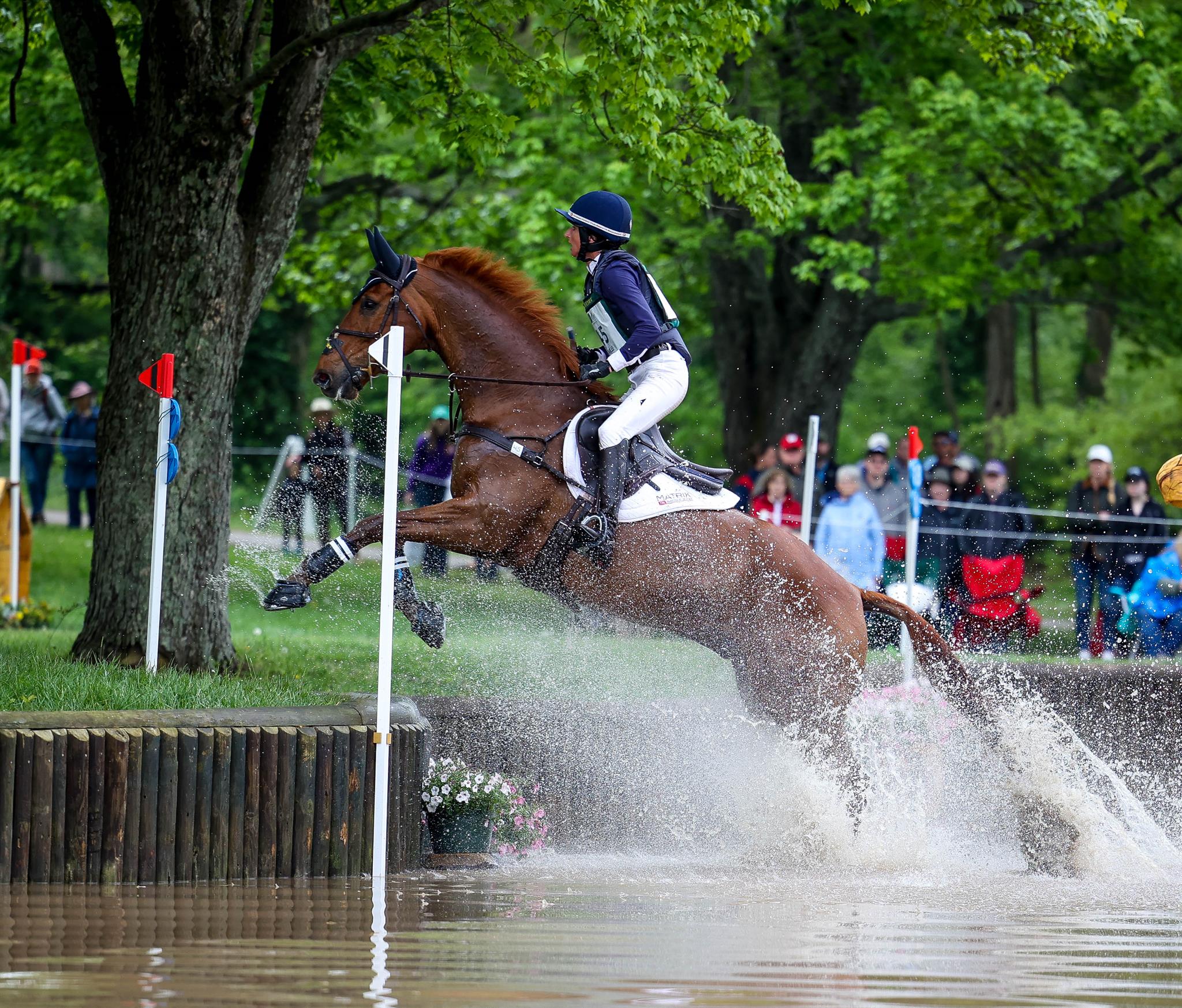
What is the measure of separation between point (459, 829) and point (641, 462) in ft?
6.39

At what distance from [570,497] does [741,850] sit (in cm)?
212

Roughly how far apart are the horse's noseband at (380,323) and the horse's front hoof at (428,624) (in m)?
1.10

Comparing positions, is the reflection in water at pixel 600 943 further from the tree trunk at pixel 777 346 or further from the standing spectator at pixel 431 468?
the tree trunk at pixel 777 346

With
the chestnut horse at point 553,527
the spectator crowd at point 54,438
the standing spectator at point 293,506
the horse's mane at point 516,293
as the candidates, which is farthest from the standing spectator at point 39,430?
the chestnut horse at point 553,527

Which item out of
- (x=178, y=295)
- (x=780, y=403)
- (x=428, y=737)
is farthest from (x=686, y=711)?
(x=780, y=403)

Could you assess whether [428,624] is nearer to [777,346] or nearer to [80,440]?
[80,440]

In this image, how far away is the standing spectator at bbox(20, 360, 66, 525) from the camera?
61.2 feet

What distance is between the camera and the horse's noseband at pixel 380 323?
7.74m

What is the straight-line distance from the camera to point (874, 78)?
1738cm

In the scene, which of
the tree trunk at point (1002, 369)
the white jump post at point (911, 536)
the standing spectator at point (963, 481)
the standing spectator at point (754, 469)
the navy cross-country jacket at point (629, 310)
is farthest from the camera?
the tree trunk at point (1002, 369)

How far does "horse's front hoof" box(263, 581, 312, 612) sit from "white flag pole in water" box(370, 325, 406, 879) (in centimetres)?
40

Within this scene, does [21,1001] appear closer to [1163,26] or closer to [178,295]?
[178,295]

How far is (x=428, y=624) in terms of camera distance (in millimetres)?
7789

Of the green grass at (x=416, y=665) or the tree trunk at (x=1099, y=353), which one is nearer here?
the green grass at (x=416, y=665)
